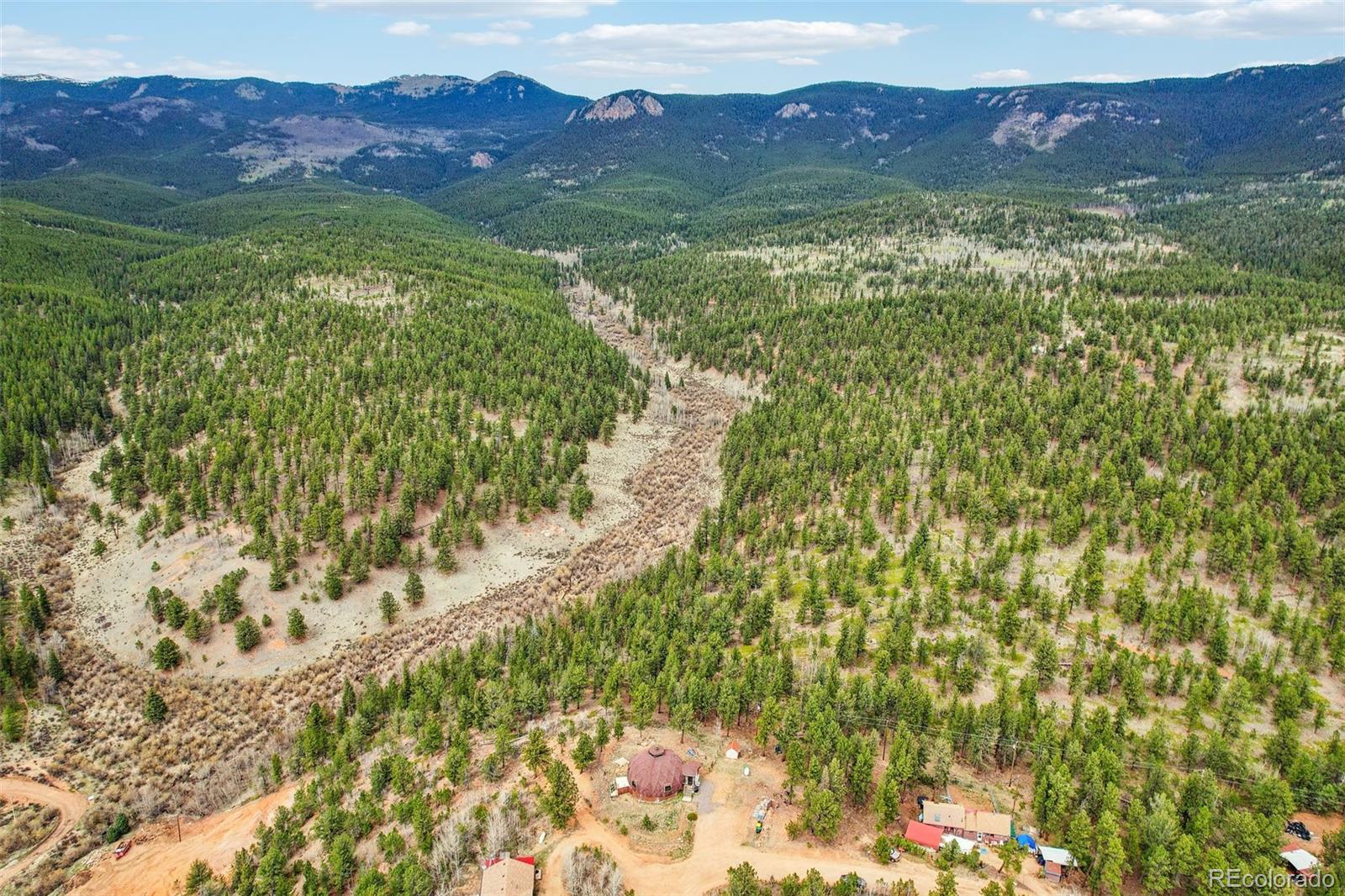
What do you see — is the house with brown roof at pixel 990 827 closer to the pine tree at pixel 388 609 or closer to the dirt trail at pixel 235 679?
the dirt trail at pixel 235 679

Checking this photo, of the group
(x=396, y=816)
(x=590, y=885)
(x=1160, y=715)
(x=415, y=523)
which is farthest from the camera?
(x=415, y=523)

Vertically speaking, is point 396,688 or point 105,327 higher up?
point 105,327

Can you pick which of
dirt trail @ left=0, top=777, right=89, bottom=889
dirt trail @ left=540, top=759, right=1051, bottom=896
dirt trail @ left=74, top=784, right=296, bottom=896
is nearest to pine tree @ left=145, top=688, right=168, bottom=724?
dirt trail @ left=0, top=777, right=89, bottom=889

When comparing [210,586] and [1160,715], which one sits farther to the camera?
[210,586]

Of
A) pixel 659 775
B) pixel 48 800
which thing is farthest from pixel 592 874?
pixel 48 800

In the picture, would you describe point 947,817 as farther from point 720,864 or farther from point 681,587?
point 681,587

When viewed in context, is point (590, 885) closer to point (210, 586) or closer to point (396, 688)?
point (396, 688)

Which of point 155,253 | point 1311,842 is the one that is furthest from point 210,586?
point 155,253
